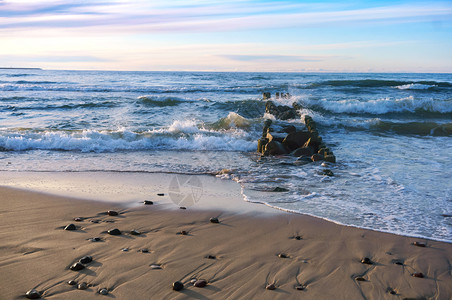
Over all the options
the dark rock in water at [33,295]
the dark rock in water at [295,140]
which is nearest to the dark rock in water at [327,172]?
the dark rock in water at [295,140]

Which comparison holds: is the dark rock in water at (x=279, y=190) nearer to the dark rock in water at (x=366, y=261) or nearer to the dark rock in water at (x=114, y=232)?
the dark rock in water at (x=366, y=261)

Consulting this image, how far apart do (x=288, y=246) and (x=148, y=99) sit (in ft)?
65.1

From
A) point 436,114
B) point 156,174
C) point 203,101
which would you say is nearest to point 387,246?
point 156,174

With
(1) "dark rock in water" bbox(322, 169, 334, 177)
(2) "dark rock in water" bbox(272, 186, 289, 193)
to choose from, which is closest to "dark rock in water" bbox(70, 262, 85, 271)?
(2) "dark rock in water" bbox(272, 186, 289, 193)

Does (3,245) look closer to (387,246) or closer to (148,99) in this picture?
(387,246)

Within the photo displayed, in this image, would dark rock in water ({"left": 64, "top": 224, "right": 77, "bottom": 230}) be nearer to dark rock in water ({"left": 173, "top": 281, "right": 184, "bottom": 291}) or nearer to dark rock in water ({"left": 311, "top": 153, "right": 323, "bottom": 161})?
dark rock in water ({"left": 173, "top": 281, "right": 184, "bottom": 291})

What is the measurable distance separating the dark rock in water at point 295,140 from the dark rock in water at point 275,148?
0.33 metres

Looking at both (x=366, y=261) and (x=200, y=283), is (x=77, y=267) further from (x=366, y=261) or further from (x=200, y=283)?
(x=366, y=261)

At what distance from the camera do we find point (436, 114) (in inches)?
764

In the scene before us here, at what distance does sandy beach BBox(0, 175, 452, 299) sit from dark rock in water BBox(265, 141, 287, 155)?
4160 millimetres

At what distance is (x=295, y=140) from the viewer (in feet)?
32.0

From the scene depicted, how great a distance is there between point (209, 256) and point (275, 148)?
5.80 meters

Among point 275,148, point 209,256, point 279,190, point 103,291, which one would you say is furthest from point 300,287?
point 275,148

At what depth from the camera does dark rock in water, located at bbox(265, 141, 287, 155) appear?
9.27 meters
